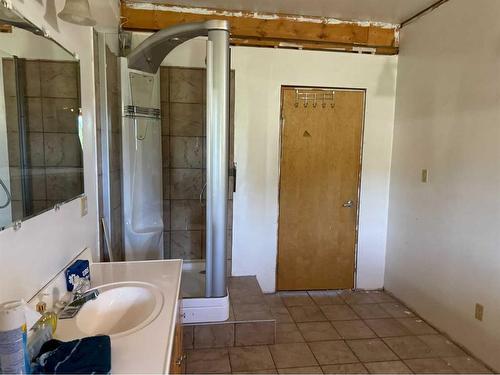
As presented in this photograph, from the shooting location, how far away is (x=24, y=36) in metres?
1.15

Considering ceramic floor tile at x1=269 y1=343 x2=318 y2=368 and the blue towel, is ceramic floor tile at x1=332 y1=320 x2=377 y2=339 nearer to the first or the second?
ceramic floor tile at x1=269 y1=343 x2=318 y2=368

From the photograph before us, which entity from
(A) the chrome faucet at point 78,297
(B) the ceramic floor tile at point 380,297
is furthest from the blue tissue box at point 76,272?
(B) the ceramic floor tile at point 380,297

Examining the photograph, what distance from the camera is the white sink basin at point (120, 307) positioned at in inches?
51.9

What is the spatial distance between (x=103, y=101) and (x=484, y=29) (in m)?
2.52

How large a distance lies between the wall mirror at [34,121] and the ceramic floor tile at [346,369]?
1.85 meters

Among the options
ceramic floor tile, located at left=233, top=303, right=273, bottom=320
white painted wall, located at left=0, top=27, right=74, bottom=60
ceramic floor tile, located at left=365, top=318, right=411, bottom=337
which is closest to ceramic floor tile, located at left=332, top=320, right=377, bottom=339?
ceramic floor tile, located at left=365, top=318, right=411, bottom=337

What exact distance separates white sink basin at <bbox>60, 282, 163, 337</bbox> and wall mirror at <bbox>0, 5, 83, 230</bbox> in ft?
1.41

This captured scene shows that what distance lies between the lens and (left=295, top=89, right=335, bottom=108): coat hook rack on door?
3.12 metres

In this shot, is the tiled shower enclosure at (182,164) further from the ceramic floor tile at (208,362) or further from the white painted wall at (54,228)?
the white painted wall at (54,228)

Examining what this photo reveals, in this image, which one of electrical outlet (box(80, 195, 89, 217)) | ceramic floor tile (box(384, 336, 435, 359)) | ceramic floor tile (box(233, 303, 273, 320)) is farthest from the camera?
ceramic floor tile (box(233, 303, 273, 320))

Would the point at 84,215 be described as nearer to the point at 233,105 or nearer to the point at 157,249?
the point at 157,249

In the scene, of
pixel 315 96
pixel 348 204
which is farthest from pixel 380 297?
pixel 315 96

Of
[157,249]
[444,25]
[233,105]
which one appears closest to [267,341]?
[157,249]

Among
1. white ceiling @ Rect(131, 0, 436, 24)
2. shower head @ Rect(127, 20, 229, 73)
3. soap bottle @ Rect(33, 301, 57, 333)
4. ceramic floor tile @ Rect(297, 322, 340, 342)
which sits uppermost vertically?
white ceiling @ Rect(131, 0, 436, 24)
